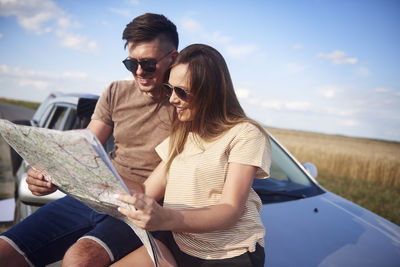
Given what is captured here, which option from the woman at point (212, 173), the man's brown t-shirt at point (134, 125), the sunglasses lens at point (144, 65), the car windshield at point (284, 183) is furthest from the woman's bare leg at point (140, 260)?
the sunglasses lens at point (144, 65)

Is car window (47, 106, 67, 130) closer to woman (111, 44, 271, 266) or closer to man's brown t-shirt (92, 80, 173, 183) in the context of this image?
man's brown t-shirt (92, 80, 173, 183)

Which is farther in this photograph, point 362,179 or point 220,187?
point 362,179

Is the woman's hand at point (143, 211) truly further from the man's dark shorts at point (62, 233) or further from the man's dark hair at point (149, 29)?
the man's dark hair at point (149, 29)

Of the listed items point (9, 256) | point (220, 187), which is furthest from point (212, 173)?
point (9, 256)

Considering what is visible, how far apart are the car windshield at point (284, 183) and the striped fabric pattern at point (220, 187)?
88 centimetres

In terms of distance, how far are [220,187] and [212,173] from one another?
72 mm

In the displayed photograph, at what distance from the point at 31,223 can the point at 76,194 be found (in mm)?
733

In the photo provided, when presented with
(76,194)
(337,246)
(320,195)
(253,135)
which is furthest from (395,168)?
(76,194)

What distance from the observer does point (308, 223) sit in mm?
1892

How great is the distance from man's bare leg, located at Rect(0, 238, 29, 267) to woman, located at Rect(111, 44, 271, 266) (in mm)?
583

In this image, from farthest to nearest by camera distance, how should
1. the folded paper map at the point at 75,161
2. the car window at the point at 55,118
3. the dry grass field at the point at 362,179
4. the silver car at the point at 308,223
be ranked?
the dry grass field at the point at 362,179
the car window at the point at 55,118
the silver car at the point at 308,223
the folded paper map at the point at 75,161

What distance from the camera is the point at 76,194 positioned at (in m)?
1.05

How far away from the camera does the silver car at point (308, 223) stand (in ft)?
5.09

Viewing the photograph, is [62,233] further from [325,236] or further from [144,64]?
[325,236]
